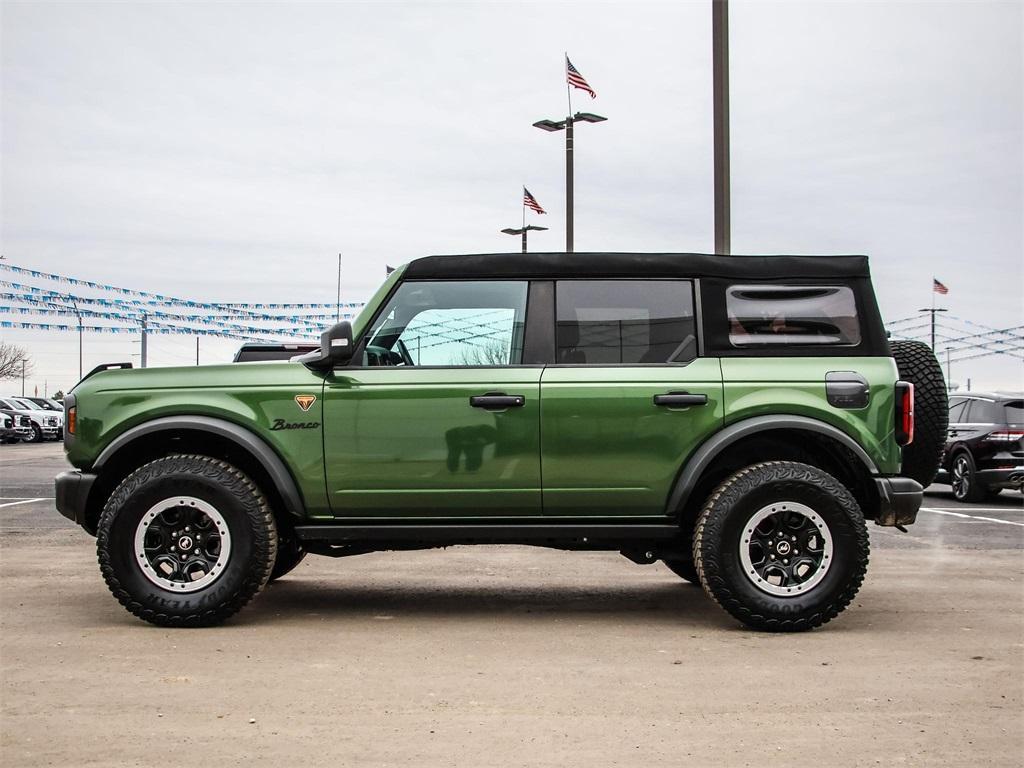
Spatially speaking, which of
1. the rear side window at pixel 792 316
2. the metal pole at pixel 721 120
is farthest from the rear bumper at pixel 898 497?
the metal pole at pixel 721 120

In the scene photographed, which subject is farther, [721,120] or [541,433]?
[721,120]

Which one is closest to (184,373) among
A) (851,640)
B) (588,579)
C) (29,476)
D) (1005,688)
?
(588,579)

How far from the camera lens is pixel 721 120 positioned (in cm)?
1245

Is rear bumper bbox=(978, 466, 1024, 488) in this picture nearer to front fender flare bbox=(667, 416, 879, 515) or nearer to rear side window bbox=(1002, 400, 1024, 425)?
rear side window bbox=(1002, 400, 1024, 425)

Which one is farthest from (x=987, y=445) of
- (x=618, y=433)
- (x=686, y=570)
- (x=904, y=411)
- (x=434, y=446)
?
(x=434, y=446)

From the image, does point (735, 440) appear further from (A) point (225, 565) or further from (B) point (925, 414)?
(A) point (225, 565)

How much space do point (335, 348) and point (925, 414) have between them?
342cm

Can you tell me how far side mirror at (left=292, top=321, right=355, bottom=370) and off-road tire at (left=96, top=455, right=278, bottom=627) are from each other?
78cm

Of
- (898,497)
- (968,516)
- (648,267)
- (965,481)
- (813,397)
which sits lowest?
(968,516)

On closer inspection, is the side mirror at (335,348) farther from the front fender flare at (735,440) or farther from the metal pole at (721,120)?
the metal pole at (721,120)

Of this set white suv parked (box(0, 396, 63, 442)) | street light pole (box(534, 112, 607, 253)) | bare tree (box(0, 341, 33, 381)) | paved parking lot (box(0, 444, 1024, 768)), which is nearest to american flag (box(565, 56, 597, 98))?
street light pole (box(534, 112, 607, 253))

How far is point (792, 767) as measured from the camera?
3.81 metres

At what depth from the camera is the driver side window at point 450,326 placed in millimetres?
6402

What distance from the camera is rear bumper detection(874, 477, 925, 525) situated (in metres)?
6.20
